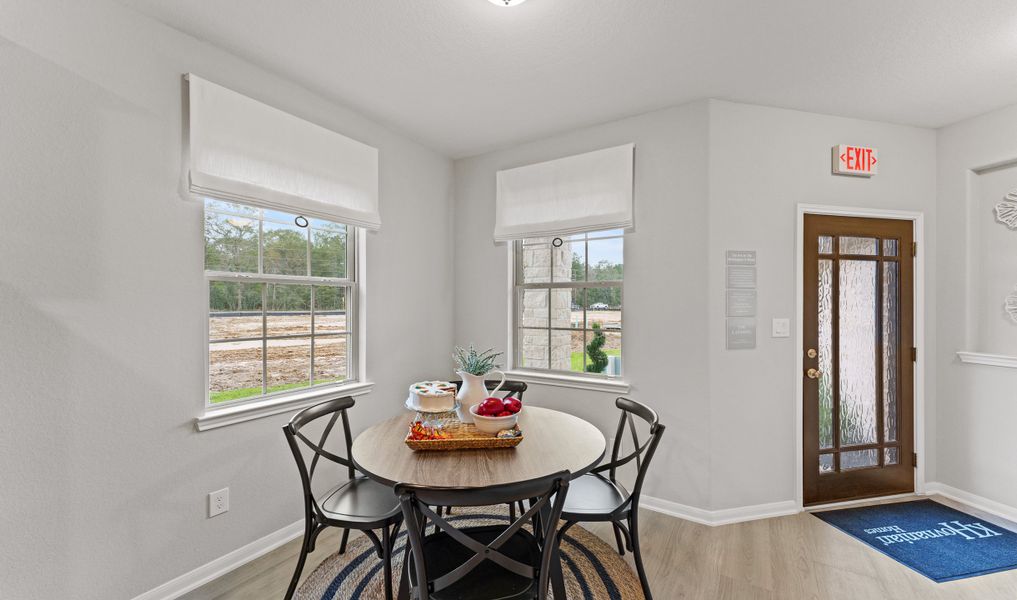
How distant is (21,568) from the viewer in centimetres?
159

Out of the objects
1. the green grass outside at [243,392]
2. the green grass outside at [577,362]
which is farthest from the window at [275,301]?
the green grass outside at [577,362]

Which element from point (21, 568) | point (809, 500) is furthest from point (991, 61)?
point (21, 568)

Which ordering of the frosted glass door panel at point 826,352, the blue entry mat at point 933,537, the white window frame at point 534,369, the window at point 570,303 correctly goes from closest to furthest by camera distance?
the blue entry mat at point 933,537
the frosted glass door panel at point 826,352
the white window frame at point 534,369
the window at point 570,303

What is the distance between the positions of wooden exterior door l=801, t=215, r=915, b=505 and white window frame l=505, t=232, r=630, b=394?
49.5 inches

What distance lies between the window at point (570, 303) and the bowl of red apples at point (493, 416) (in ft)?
4.75

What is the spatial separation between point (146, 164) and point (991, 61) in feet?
13.9

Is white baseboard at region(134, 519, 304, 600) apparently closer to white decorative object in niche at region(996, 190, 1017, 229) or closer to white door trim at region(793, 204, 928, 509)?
white door trim at region(793, 204, 928, 509)

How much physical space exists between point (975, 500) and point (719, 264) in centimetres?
241

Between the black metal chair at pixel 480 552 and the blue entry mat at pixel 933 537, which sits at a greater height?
the black metal chair at pixel 480 552


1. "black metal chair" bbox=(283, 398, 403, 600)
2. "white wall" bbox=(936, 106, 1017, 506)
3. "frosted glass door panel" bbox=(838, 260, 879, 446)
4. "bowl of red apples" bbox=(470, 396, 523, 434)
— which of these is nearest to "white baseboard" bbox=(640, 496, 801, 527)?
"frosted glass door panel" bbox=(838, 260, 879, 446)

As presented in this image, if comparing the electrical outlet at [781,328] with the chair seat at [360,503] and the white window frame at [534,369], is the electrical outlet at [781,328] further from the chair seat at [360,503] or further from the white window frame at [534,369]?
the chair seat at [360,503]

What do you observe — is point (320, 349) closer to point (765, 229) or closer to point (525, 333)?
Answer: point (525, 333)

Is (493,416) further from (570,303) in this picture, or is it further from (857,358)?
(857,358)

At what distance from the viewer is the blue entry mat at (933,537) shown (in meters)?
2.25
